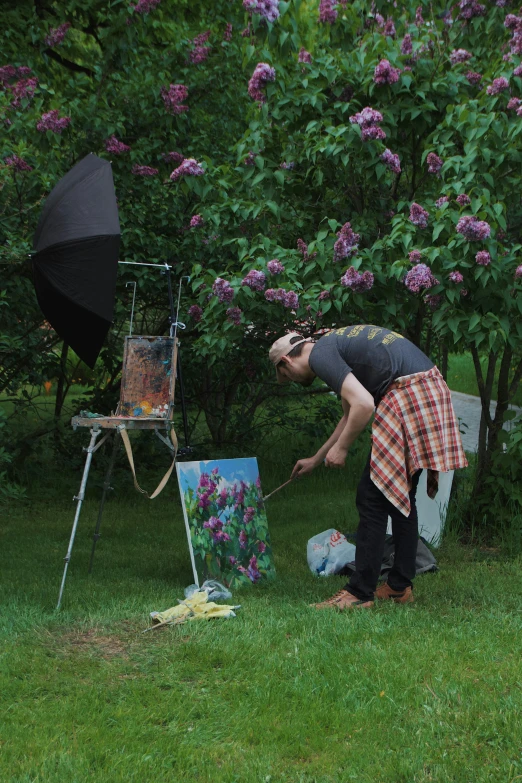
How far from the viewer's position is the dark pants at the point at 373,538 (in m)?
4.39

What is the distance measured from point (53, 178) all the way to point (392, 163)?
283 centimetres

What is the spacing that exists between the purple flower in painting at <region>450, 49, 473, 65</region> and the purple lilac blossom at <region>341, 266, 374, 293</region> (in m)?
1.55

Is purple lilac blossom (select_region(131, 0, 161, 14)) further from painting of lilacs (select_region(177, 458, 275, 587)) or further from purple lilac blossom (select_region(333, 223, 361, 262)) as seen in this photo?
painting of lilacs (select_region(177, 458, 275, 587))

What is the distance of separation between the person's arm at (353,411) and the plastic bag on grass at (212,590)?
3.22 feet

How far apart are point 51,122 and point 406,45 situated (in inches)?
106

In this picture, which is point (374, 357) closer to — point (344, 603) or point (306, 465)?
point (306, 465)

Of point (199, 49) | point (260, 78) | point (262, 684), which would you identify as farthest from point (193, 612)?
point (199, 49)

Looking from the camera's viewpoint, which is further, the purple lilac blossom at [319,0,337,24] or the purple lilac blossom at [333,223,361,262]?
the purple lilac blossom at [319,0,337,24]

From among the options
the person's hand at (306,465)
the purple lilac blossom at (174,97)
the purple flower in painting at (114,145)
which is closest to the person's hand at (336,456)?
the person's hand at (306,465)

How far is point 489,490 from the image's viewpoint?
601 cm

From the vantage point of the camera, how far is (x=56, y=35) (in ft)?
24.4

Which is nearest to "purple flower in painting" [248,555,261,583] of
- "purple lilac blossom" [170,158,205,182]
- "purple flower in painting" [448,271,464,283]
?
"purple flower in painting" [448,271,464,283]

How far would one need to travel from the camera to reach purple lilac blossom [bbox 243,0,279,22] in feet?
16.6

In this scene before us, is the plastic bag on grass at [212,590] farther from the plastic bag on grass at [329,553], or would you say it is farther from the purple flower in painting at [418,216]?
the purple flower in painting at [418,216]
